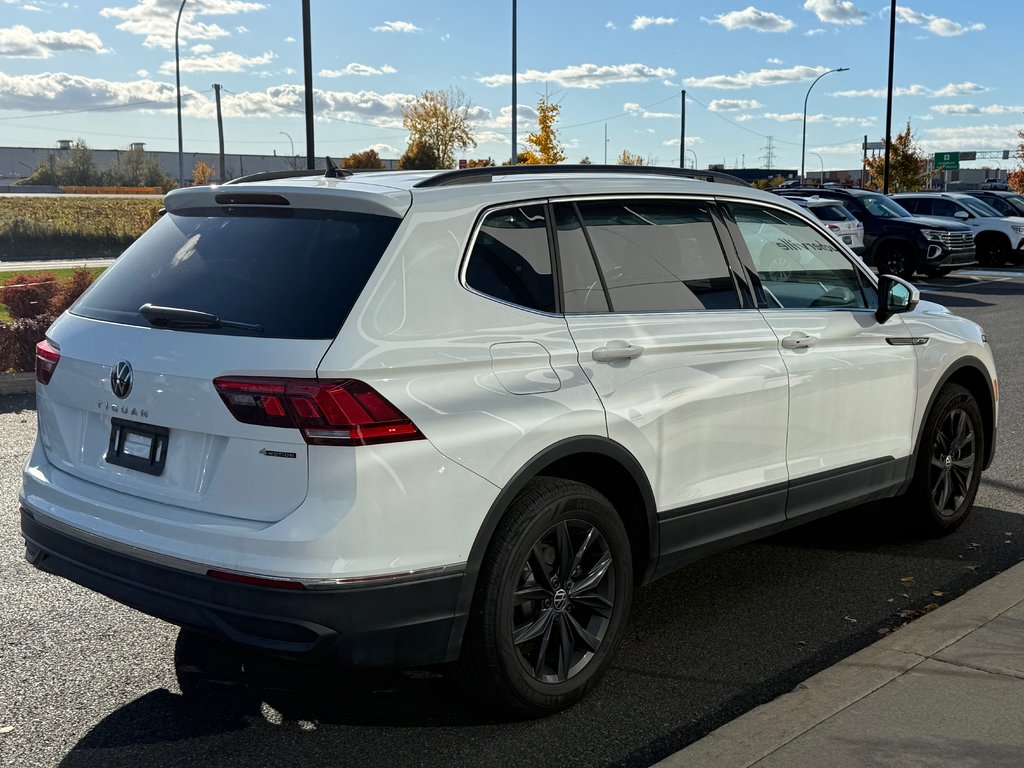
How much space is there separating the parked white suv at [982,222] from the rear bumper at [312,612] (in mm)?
26998

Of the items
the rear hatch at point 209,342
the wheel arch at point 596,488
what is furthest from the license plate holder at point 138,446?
the wheel arch at point 596,488

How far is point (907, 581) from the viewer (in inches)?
209

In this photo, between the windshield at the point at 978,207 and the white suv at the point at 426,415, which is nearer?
the white suv at the point at 426,415

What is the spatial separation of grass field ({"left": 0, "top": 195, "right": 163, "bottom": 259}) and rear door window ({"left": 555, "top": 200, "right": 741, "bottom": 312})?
36230mm

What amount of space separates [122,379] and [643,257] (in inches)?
75.8

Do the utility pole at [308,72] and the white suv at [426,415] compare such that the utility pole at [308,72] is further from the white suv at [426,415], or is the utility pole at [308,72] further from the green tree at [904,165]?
the green tree at [904,165]

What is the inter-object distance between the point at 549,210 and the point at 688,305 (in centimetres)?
71

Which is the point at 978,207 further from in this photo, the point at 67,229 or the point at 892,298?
the point at 67,229

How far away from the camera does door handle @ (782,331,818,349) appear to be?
4.70 meters

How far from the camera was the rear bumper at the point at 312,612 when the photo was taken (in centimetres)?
323

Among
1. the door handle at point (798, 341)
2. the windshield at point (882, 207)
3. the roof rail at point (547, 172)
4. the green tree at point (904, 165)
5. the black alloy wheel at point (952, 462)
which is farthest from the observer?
the green tree at point (904, 165)

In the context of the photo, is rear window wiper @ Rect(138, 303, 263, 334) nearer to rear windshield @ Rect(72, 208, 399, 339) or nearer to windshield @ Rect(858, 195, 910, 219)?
rear windshield @ Rect(72, 208, 399, 339)

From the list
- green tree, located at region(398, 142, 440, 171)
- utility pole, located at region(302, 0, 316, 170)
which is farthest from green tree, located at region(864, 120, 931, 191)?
utility pole, located at region(302, 0, 316, 170)

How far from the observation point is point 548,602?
3793mm
